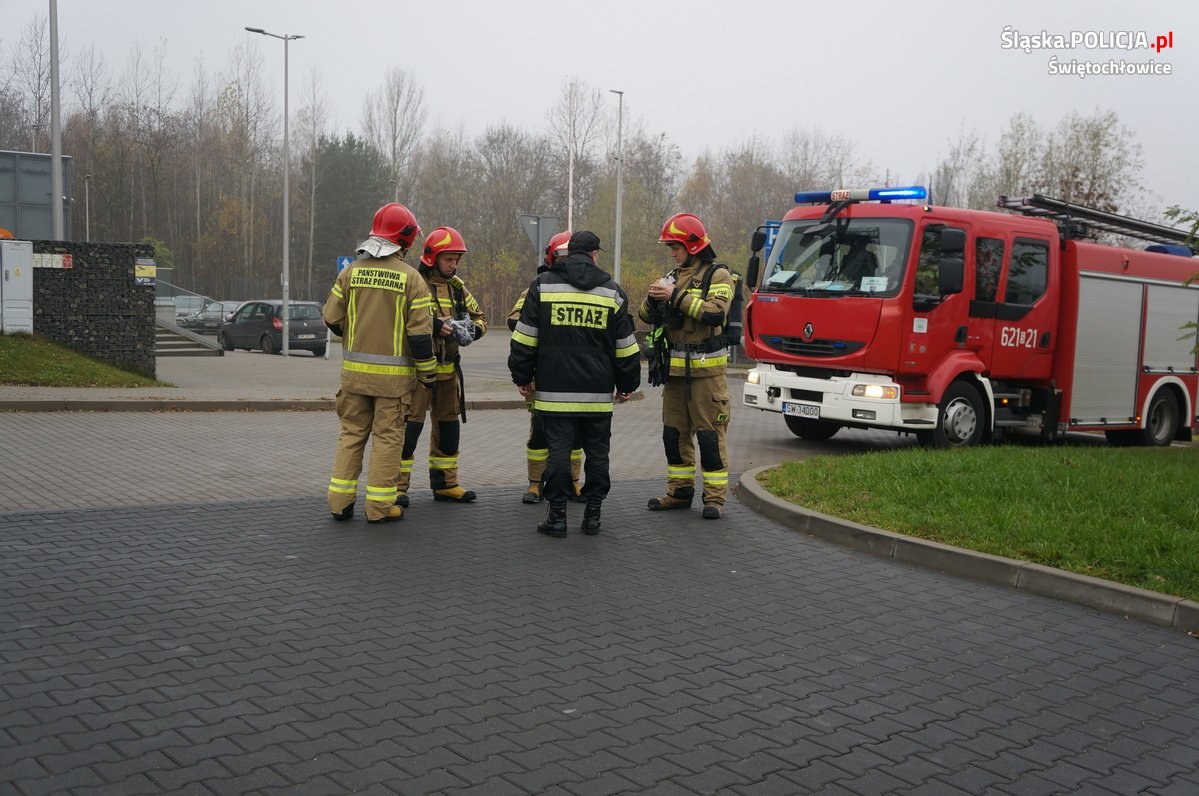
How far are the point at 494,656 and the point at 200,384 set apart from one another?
637 inches

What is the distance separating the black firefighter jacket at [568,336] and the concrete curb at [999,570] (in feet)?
6.14

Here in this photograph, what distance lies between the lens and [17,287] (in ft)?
59.6

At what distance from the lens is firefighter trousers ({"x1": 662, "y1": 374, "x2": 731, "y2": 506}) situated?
8812 mm

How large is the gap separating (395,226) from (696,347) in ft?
8.06

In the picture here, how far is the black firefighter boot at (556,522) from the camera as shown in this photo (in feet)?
26.0

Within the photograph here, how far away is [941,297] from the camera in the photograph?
12852mm

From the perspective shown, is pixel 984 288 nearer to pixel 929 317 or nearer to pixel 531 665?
pixel 929 317

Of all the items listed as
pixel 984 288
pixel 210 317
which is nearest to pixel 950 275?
pixel 984 288

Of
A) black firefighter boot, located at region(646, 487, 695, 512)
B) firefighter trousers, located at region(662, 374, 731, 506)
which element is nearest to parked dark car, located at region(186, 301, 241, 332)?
black firefighter boot, located at region(646, 487, 695, 512)

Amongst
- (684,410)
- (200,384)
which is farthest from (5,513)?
(200,384)

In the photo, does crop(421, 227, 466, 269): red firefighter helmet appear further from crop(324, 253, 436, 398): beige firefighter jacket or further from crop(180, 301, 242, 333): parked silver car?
crop(180, 301, 242, 333): parked silver car

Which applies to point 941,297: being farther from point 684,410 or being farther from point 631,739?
point 631,739

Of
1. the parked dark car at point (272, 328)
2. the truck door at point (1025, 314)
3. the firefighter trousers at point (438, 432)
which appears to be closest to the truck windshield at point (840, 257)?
the truck door at point (1025, 314)

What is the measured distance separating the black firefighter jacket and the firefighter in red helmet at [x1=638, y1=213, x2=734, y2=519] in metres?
0.80
